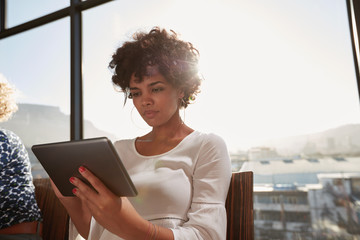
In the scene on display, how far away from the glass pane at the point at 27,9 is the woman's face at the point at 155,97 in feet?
4.15

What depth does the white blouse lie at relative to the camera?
90cm

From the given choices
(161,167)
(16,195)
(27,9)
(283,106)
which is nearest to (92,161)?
(161,167)

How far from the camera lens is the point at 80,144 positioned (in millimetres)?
770

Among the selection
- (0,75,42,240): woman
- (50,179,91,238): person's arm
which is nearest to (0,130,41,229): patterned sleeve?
(0,75,42,240): woman

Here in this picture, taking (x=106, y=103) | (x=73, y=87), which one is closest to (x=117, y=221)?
(x=106, y=103)

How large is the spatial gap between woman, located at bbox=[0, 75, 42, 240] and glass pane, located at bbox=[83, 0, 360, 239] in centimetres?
46

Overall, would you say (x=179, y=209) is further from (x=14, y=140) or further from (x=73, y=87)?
(x=73, y=87)

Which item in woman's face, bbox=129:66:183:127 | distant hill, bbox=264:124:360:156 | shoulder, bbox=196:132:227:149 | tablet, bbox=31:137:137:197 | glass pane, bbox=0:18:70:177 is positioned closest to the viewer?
tablet, bbox=31:137:137:197

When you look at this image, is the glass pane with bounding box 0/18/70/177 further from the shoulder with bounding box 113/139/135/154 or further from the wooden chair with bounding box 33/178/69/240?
the shoulder with bounding box 113/139/135/154

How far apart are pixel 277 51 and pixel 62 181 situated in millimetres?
1093

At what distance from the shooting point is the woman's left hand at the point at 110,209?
2.56 ft

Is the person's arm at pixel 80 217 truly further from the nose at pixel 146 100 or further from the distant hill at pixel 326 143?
the distant hill at pixel 326 143

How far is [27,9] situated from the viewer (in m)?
2.33

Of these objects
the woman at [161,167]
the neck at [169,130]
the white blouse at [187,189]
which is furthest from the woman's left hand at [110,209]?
the neck at [169,130]
